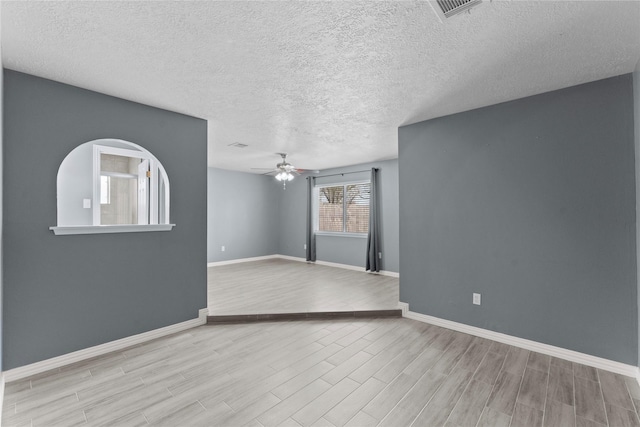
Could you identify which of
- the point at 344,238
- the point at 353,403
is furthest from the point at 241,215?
the point at 353,403

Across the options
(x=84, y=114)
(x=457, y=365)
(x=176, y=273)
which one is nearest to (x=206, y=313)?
(x=176, y=273)

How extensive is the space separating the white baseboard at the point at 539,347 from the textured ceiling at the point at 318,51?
99.5 inches

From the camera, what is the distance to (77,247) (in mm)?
2645

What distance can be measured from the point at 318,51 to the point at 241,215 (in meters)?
6.05

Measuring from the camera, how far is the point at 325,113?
3.35 m

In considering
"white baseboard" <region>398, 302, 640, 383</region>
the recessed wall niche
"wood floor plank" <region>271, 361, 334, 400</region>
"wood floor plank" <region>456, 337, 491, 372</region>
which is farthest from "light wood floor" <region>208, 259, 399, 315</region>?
the recessed wall niche

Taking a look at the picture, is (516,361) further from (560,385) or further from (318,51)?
(318,51)

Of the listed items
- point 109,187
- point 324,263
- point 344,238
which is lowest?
point 324,263

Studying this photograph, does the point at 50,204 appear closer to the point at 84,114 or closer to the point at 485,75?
the point at 84,114

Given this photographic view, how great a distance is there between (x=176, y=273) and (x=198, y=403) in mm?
1666

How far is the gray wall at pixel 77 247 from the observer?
7.72 feet

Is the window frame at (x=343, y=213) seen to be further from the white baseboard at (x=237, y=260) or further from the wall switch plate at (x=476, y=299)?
the wall switch plate at (x=476, y=299)

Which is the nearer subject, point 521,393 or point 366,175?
point 521,393

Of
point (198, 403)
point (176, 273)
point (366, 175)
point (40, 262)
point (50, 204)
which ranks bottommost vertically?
point (198, 403)
